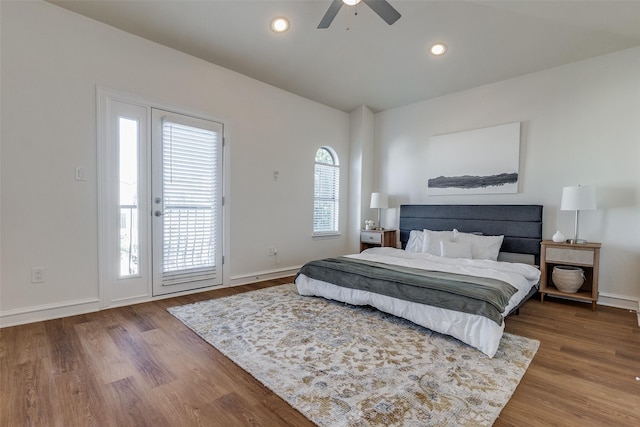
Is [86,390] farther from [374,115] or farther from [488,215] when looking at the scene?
[374,115]

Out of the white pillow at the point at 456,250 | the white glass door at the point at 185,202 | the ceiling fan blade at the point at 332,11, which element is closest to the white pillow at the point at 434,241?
the white pillow at the point at 456,250

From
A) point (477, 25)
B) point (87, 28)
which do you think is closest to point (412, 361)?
point (477, 25)

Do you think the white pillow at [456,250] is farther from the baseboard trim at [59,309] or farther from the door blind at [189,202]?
the baseboard trim at [59,309]

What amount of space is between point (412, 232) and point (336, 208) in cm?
153

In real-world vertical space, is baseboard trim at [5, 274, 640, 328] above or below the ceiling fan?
below

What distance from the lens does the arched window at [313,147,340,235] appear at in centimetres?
530

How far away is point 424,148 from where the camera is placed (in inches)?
197

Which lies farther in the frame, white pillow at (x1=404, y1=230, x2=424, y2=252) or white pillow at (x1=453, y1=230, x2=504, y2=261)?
white pillow at (x1=404, y1=230, x2=424, y2=252)

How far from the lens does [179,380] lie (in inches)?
73.5

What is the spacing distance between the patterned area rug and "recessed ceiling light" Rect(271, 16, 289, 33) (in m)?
3.11

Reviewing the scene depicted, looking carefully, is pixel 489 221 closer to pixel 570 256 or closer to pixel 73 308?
pixel 570 256

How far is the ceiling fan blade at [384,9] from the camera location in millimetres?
2451

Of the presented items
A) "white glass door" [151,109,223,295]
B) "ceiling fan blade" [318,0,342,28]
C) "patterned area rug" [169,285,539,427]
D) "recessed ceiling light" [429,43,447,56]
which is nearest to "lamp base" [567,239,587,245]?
"patterned area rug" [169,285,539,427]

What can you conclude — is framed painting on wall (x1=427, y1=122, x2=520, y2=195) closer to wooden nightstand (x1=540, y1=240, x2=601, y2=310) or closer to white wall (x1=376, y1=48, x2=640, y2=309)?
white wall (x1=376, y1=48, x2=640, y2=309)
